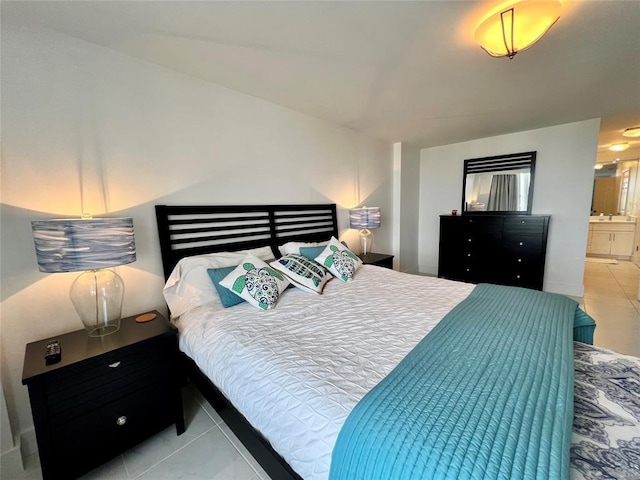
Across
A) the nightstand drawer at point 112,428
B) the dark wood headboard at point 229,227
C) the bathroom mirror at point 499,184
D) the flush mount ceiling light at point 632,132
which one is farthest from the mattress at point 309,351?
the flush mount ceiling light at point 632,132

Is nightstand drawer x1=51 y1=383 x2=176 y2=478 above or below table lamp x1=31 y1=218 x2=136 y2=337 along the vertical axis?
below

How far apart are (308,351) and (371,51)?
1.98 m

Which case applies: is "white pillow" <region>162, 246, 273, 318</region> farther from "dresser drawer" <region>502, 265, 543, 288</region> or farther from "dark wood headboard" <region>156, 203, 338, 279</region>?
"dresser drawer" <region>502, 265, 543, 288</region>

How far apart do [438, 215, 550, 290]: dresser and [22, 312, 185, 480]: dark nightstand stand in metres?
4.30

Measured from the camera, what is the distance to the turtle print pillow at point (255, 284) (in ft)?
6.06

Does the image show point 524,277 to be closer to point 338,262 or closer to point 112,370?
point 338,262

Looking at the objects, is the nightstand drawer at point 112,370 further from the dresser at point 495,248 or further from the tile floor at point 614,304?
the dresser at point 495,248

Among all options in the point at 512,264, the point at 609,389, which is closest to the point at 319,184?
the point at 609,389

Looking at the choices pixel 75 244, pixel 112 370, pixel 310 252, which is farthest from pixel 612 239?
pixel 75 244

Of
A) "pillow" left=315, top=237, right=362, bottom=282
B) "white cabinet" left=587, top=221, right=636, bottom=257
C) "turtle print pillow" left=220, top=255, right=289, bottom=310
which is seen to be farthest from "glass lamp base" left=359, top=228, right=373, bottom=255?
"white cabinet" left=587, top=221, right=636, bottom=257

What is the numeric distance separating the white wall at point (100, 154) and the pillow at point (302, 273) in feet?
2.47

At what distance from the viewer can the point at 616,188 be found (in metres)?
6.12

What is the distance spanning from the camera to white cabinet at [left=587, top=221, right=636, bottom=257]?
5.61 meters

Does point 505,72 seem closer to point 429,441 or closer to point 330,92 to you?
point 330,92
